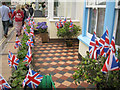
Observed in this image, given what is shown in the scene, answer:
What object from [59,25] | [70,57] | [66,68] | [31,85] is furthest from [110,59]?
[59,25]

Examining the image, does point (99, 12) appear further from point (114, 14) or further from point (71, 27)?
point (71, 27)

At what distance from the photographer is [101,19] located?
3.62 meters

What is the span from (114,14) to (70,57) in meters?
2.72

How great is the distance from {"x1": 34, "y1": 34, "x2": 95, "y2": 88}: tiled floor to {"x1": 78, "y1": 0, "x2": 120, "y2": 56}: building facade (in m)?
0.71

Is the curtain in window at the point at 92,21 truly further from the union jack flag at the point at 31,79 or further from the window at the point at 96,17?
the union jack flag at the point at 31,79

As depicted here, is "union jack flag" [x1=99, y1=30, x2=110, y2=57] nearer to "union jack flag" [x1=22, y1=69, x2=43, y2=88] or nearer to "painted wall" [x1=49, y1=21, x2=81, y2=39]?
"union jack flag" [x1=22, y1=69, x2=43, y2=88]

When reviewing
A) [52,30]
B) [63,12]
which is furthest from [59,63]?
[63,12]

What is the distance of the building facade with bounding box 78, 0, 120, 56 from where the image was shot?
284cm

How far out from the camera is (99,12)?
3.73m

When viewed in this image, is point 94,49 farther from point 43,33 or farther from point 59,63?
point 43,33

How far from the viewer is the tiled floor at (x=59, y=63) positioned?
3484 millimetres

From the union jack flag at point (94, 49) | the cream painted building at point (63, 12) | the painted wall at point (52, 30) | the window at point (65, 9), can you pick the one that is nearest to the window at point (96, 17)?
the union jack flag at point (94, 49)

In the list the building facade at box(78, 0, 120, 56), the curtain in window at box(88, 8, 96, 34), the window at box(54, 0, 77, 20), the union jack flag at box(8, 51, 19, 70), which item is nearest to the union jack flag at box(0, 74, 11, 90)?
the union jack flag at box(8, 51, 19, 70)

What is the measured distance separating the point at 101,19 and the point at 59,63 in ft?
6.56
